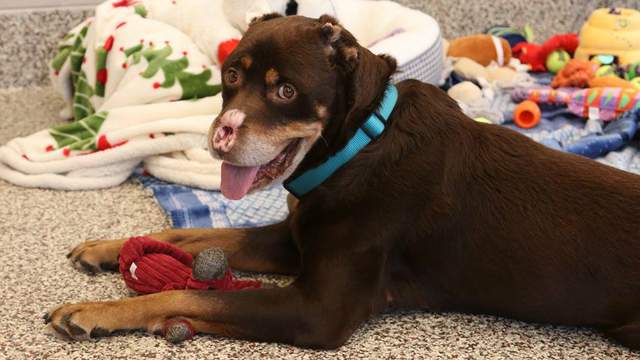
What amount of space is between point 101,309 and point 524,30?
2915 millimetres

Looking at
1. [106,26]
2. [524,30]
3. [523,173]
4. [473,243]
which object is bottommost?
[524,30]

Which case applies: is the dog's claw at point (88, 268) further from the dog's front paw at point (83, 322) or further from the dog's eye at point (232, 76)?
the dog's eye at point (232, 76)

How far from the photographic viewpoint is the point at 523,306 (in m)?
1.55

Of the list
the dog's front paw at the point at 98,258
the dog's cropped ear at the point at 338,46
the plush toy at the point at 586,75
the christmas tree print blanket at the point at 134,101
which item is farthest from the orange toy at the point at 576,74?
the dog's front paw at the point at 98,258

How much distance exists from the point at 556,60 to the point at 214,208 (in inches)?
75.0

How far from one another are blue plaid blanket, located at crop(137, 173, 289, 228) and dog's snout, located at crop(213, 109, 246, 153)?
615 millimetres

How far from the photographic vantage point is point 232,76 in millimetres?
1514

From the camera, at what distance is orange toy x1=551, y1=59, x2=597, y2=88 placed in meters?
2.97

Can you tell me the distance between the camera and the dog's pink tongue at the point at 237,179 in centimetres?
154

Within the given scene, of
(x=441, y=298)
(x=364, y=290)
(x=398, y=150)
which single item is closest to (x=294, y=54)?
(x=398, y=150)

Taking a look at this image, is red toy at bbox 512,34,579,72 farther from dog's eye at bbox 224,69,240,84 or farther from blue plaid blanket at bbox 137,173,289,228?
dog's eye at bbox 224,69,240,84

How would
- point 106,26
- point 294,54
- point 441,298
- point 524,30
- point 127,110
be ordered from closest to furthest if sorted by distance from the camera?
point 294,54 < point 441,298 < point 127,110 < point 106,26 < point 524,30

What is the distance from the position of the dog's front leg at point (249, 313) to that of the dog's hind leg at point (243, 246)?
0.30m

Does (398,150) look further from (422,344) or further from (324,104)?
(422,344)
